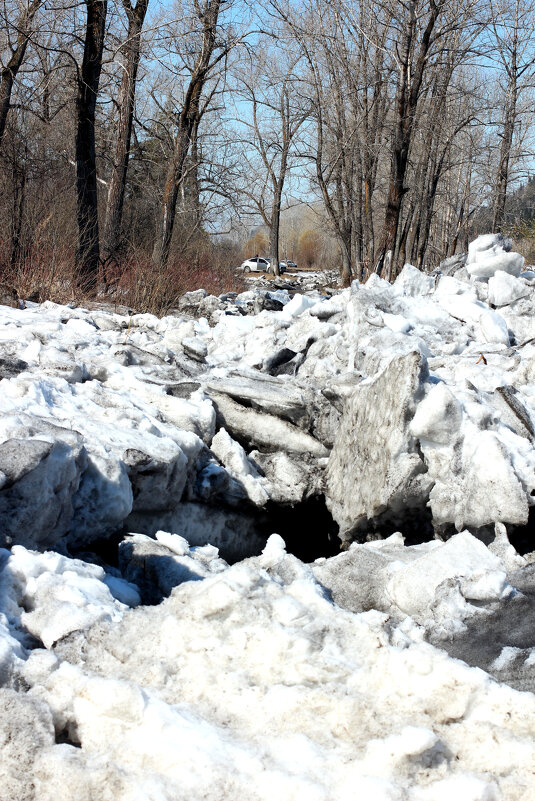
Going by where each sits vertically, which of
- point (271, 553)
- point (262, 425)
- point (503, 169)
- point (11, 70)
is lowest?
point (271, 553)

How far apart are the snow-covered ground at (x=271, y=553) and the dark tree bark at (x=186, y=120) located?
4.76m

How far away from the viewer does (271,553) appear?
9.70 feet

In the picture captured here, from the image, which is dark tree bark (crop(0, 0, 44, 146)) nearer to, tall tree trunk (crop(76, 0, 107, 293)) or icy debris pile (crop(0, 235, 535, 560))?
tall tree trunk (crop(76, 0, 107, 293))

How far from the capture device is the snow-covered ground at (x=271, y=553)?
1.53 metres

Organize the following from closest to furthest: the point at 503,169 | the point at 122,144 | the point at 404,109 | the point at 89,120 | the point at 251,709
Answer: the point at 251,709 → the point at 89,120 → the point at 404,109 → the point at 122,144 → the point at 503,169

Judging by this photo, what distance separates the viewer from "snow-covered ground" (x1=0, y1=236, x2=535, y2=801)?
5.01 feet

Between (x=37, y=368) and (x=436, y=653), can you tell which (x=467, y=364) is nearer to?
(x=37, y=368)

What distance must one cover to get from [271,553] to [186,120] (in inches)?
381

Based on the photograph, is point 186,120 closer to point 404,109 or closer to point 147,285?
point 404,109

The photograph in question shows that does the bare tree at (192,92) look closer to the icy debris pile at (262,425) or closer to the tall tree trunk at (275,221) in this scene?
the icy debris pile at (262,425)

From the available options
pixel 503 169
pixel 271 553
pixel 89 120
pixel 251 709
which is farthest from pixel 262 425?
pixel 503 169

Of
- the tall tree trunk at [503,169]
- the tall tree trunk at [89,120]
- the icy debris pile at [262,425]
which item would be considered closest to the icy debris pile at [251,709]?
the icy debris pile at [262,425]

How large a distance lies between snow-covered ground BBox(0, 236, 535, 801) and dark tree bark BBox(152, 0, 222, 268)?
4.76 metres

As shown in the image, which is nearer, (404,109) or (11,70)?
(11,70)
